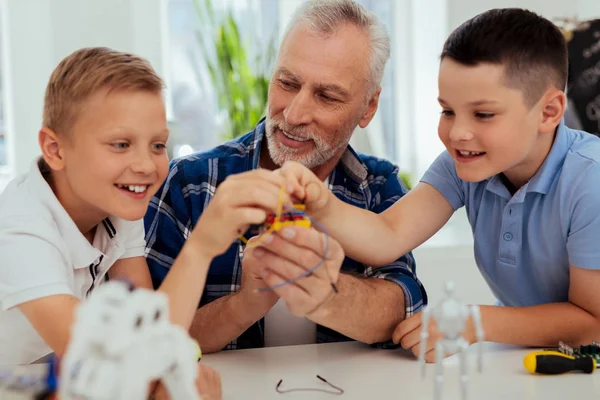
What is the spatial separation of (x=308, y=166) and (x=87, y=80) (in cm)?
65

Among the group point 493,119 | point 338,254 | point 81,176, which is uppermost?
point 493,119

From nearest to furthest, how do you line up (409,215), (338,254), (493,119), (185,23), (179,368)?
(179,368)
(338,254)
(493,119)
(409,215)
(185,23)

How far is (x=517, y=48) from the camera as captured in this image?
57.8 inches

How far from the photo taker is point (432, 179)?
1.66 metres

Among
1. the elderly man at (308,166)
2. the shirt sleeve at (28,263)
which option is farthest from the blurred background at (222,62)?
the shirt sleeve at (28,263)

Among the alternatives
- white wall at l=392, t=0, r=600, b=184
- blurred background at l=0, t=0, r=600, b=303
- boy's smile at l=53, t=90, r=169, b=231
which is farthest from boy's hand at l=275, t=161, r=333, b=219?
white wall at l=392, t=0, r=600, b=184

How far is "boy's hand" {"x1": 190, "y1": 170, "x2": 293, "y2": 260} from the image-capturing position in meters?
1.09

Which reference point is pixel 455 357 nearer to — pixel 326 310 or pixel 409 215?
pixel 326 310

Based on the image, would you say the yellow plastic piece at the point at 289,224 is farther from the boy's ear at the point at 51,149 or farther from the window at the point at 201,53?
the window at the point at 201,53

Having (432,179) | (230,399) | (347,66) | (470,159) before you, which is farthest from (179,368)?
(347,66)

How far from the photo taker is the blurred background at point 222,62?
3391mm

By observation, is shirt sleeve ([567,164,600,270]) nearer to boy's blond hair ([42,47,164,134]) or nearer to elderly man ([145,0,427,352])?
elderly man ([145,0,427,352])

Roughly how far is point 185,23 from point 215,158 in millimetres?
2338

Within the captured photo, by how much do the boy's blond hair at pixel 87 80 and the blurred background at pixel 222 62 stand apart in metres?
2.04
